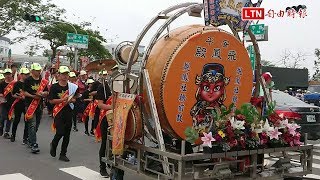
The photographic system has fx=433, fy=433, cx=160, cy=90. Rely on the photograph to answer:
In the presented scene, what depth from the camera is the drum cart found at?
14.6ft

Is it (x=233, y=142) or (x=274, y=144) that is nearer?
(x=233, y=142)

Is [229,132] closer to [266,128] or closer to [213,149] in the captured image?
[213,149]

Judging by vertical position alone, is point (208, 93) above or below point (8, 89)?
above

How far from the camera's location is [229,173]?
180 inches

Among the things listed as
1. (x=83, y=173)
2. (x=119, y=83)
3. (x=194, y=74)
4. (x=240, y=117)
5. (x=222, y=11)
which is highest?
(x=222, y=11)

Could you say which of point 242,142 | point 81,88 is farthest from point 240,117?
point 81,88

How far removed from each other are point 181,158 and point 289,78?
→ 31131mm

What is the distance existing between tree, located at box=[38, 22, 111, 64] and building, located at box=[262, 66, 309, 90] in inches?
650

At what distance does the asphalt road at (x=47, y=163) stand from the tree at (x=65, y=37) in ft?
92.6

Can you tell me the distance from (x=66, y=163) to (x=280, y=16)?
32.0ft

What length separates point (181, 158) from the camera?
4.24 metres

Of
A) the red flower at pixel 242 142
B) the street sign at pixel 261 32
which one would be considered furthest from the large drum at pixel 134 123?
the street sign at pixel 261 32

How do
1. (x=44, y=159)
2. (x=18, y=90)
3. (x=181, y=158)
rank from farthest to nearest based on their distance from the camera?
(x=18, y=90), (x=44, y=159), (x=181, y=158)

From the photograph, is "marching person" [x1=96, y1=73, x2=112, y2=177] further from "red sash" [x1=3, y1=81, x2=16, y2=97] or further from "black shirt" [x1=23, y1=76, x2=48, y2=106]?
"red sash" [x1=3, y1=81, x2=16, y2=97]
